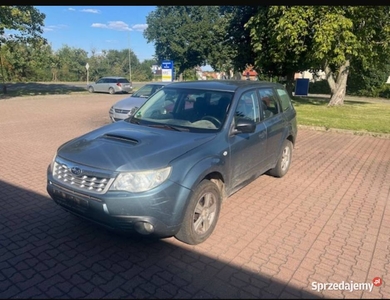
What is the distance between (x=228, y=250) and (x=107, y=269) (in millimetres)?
1251

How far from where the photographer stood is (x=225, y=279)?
2.65m

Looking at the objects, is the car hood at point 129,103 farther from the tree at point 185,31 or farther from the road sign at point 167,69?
the tree at point 185,31

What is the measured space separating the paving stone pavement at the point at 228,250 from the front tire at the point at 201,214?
0.44 ft

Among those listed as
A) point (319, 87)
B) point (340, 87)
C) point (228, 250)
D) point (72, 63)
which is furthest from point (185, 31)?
point (228, 250)

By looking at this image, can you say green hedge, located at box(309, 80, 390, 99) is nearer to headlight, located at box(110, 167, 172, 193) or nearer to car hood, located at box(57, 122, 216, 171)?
car hood, located at box(57, 122, 216, 171)

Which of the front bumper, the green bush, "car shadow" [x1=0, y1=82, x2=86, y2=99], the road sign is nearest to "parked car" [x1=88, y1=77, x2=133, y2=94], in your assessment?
"car shadow" [x1=0, y1=82, x2=86, y2=99]

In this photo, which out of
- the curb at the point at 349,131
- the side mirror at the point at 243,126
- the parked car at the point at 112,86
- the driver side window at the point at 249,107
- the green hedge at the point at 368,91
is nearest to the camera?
the side mirror at the point at 243,126

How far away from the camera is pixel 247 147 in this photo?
385cm

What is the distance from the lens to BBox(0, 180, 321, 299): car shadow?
2.47 meters

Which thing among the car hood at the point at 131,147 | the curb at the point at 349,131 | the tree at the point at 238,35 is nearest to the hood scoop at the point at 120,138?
the car hood at the point at 131,147

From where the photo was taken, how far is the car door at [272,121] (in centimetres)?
447

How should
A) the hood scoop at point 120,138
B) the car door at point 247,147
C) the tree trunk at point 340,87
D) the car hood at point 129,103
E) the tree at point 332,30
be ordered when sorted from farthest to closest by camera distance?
1. the tree trunk at point 340,87
2. the tree at point 332,30
3. the car hood at point 129,103
4. the car door at point 247,147
5. the hood scoop at point 120,138

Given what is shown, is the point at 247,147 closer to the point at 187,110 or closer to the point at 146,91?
the point at 187,110

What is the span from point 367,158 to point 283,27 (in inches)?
326
